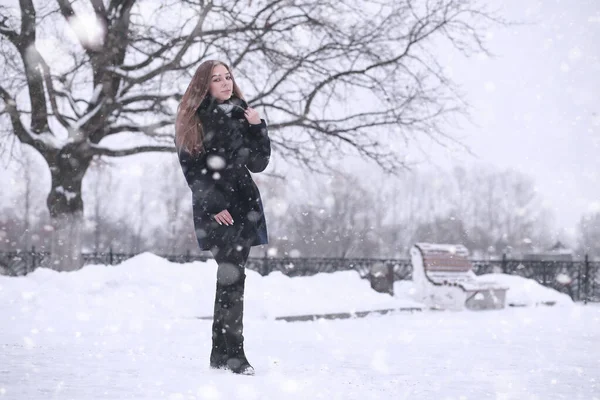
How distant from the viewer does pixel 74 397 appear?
2.90 meters

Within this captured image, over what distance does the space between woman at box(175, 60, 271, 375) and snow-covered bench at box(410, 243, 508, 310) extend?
8654 mm

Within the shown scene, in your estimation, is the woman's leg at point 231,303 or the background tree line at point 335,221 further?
the background tree line at point 335,221

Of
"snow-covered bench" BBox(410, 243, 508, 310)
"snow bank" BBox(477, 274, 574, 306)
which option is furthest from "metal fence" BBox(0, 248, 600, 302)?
"snow-covered bench" BBox(410, 243, 508, 310)

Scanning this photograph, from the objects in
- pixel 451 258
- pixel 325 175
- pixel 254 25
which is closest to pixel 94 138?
pixel 254 25

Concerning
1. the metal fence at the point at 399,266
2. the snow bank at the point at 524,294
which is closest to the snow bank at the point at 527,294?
the snow bank at the point at 524,294

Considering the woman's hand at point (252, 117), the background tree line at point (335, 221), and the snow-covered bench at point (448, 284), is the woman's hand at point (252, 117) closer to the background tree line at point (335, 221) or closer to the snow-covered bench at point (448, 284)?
the snow-covered bench at point (448, 284)

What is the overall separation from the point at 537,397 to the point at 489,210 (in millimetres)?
74590

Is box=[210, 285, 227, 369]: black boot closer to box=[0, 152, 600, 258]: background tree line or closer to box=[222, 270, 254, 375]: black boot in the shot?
box=[222, 270, 254, 375]: black boot

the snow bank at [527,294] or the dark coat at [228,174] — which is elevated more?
the dark coat at [228,174]

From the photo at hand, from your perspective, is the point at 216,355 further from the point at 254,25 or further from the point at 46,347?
the point at 254,25

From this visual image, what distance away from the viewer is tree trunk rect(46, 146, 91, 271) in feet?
38.9

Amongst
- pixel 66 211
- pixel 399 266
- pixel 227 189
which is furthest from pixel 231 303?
pixel 399 266

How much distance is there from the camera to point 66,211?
1205 centimetres

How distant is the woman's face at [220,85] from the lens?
A: 4.05m
